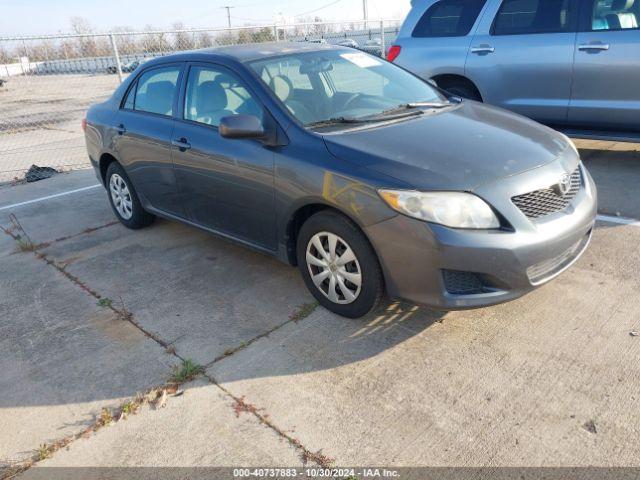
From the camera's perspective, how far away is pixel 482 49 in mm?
6359

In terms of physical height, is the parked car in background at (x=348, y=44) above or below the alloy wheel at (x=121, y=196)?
above

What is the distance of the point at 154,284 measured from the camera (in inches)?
163

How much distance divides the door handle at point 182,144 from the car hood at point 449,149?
1.30 metres

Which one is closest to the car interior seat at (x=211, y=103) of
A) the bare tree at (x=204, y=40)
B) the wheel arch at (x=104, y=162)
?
the wheel arch at (x=104, y=162)

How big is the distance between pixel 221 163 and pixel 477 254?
194cm

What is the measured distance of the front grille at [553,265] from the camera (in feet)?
9.69

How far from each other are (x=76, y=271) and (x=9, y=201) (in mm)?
2981

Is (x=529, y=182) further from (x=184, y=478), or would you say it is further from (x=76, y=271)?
(x=76, y=271)

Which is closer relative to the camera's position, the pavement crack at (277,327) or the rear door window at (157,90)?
the pavement crack at (277,327)

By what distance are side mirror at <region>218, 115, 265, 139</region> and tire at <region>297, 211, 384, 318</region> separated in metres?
0.65

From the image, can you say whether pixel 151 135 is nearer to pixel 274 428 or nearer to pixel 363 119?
pixel 363 119

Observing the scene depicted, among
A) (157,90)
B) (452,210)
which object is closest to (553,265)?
(452,210)

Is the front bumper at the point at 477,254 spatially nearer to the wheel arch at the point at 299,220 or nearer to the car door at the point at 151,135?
the wheel arch at the point at 299,220

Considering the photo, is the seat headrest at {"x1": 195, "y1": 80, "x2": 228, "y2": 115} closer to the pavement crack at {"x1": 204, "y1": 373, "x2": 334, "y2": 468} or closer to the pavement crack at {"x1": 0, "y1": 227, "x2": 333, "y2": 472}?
the pavement crack at {"x1": 0, "y1": 227, "x2": 333, "y2": 472}
